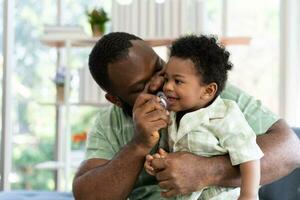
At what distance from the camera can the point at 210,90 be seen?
1304 mm

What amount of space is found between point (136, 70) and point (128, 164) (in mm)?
253

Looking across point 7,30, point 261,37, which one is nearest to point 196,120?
point 7,30

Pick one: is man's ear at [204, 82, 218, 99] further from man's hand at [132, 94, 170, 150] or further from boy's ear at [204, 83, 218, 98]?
man's hand at [132, 94, 170, 150]

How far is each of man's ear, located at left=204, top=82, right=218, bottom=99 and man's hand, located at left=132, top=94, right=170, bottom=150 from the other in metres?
0.11

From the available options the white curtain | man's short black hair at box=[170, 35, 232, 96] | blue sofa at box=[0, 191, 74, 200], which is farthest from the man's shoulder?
the white curtain

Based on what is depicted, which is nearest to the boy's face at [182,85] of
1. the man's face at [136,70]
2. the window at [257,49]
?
the man's face at [136,70]

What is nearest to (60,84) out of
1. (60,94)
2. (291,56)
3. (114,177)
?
(60,94)

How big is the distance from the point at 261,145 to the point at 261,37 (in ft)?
8.14

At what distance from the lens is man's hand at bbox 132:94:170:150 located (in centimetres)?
129

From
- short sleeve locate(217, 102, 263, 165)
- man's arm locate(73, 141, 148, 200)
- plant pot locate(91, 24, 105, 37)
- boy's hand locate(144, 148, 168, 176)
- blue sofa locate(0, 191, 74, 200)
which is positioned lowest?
blue sofa locate(0, 191, 74, 200)

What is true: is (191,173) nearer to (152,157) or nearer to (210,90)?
(152,157)

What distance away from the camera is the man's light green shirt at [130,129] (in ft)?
5.02

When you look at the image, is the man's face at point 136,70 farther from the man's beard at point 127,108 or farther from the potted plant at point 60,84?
the potted plant at point 60,84

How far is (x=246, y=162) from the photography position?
1.26 m
